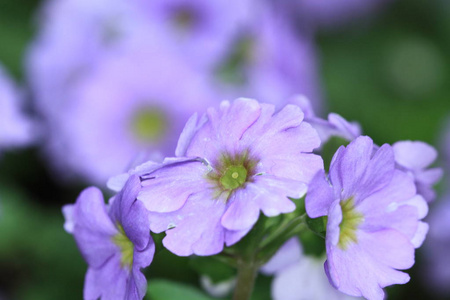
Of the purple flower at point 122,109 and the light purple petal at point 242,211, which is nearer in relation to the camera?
the light purple petal at point 242,211

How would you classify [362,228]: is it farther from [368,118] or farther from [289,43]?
[368,118]

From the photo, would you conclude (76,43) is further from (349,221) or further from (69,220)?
(349,221)

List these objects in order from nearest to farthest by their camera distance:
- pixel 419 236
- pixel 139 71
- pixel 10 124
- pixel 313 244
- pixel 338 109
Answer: pixel 419 236, pixel 313 244, pixel 10 124, pixel 139 71, pixel 338 109

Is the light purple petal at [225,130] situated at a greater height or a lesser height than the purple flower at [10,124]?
greater

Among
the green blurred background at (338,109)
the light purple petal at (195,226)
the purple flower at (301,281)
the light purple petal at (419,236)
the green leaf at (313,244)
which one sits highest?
the light purple petal at (195,226)

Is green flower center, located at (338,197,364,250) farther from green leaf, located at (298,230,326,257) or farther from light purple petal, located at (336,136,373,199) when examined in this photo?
green leaf, located at (298,230,326,257)

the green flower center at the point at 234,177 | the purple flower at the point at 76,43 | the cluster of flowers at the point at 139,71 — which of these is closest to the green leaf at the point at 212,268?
the green flower center at the point at 234,177

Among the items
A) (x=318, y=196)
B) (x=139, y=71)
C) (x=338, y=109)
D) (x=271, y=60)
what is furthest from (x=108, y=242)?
(x=338, y=109)

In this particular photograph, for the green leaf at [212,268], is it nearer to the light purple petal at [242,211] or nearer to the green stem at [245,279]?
the green stem at [245,279]
